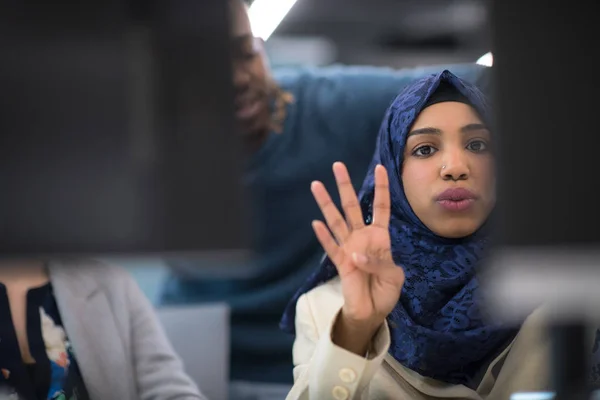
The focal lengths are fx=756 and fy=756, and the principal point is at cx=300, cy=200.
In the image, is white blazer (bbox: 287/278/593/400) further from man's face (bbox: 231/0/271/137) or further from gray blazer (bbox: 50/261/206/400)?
man's face (bbox: 231/0/271/137)

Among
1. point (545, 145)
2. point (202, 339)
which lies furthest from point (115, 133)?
point (202, 339)

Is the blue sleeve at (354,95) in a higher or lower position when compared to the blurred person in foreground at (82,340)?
higher

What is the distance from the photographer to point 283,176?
1.58m

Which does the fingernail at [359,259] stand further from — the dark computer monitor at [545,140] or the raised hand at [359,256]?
the dark computer monitor at [545,140]

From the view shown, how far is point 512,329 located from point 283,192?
1.86 ft

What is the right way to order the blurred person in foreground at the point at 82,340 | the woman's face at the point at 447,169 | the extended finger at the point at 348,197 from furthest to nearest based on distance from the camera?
the blurred person in foreground at the point at 82,340 → the woman's face at the point at 447,169 → the extended finger at the point at 348,197

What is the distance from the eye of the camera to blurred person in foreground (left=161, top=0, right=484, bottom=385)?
154 centimetres

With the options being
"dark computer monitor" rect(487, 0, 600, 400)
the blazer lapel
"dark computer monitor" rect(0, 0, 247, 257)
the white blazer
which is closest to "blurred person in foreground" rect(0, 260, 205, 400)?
the blazer lapel

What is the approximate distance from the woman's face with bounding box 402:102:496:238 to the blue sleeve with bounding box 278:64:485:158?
23 centimetres

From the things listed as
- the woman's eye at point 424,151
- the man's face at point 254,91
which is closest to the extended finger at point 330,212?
the woman's eye at point 424,151

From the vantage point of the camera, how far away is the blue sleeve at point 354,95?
4.89ft

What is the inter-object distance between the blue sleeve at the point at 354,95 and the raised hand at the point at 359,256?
44 centimetres

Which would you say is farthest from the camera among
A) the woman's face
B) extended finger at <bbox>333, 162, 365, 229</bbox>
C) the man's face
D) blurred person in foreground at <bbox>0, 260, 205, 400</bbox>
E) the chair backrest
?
the chair backrest

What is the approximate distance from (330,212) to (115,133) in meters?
0.32
